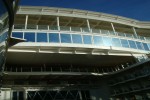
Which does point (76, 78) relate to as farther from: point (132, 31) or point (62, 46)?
point (132, 31)

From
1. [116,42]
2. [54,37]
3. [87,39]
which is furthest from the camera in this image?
[116,42]

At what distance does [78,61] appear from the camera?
2864cm

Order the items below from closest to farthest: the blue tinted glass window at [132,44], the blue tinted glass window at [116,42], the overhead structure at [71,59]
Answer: the overhead structure at [71,59], the blue tinted glass window at [116,42], the blue tinted glass window at [132,44]

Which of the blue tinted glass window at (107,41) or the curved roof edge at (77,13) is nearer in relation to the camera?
the blue tinted glass window at (107,41)

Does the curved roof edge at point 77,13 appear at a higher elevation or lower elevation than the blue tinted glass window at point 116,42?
higher

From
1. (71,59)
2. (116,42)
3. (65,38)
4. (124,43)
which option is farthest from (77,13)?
(124,43)

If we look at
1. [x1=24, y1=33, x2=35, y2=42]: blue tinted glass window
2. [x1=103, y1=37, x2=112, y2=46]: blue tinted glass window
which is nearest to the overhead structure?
[x1=24, y1=33, x2=35, y2=42]: blue tinted glass window

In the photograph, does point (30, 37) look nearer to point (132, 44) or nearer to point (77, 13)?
point (77, 13)

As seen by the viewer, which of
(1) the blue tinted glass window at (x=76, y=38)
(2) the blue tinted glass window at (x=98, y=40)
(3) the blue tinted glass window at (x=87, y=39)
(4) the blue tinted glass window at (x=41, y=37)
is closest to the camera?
(4) the blue tinted glass window at (x=41, y=37)

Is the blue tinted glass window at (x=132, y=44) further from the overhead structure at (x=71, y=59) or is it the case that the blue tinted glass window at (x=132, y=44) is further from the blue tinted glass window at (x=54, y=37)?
the blue tinted glass window at (x=54, y=37)

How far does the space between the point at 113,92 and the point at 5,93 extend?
1568cm

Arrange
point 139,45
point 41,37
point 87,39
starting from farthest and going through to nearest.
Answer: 1. point 139,45
2. point 87,39
3. point 41,37

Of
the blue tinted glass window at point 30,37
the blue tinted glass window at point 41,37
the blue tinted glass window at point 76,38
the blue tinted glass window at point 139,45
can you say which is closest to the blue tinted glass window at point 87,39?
the blue tinted glass window at point 76,38

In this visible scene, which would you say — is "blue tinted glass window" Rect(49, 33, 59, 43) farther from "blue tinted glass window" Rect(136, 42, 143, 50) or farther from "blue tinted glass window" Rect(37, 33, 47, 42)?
"blue tinted glass window" Rect(136, 42, 143, 50)
